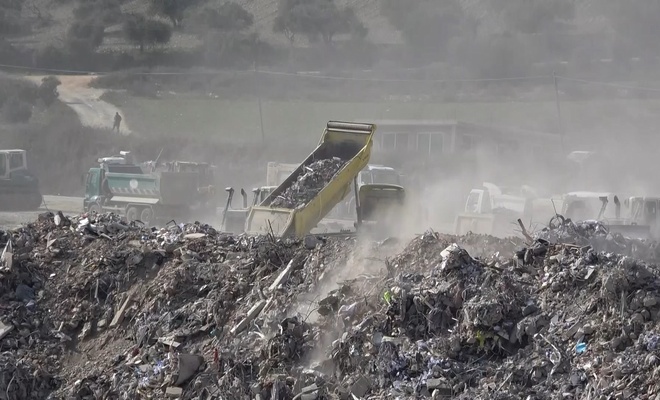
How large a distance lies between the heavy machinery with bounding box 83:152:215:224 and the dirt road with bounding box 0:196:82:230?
2.00 metres

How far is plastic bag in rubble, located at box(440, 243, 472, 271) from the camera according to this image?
9539 mm

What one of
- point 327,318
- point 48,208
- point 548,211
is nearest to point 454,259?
point 327,318

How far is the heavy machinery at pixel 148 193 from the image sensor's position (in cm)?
2762

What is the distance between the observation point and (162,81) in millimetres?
51562

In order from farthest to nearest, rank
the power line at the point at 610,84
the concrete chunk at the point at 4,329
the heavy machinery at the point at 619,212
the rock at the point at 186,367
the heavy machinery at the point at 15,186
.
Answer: the power line at the point at 610,84 < the heavy machinery at the point at 15,186 < the heavy machinery at the point at 619,212 < the concrete chunk at the point at 4,329 < the rock at the point at 186,367

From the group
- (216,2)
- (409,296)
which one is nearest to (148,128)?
(216,2)

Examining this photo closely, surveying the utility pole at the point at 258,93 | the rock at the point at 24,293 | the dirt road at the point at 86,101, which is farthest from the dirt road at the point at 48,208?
the rock at the point at 24,293

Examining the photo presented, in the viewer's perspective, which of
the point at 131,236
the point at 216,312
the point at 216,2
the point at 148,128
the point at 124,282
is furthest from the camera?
the point at 216,2

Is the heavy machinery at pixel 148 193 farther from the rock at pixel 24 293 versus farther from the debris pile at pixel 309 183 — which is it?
the rock at pixel 24 293

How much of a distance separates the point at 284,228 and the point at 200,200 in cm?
1331

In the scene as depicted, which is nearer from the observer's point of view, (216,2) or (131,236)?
(131,236)

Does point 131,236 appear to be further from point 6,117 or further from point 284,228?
point 6,117

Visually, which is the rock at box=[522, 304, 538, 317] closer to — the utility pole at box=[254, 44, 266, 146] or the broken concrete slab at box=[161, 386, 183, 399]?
the broken concrete slab at box=[161, 386, 183, 399]

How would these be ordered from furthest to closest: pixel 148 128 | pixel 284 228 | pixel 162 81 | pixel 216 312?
1. pixel 162 81
2. pixel 148 128
3. pixel 284 228
4. pixel 216 312
